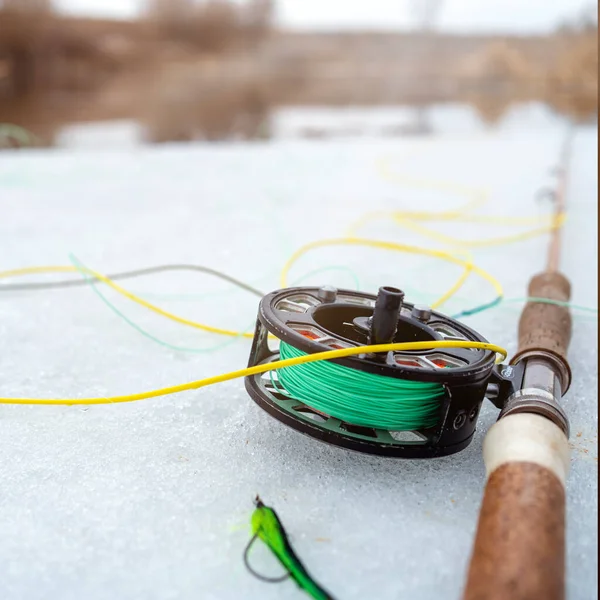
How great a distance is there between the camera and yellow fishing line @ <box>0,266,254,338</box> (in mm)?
1193

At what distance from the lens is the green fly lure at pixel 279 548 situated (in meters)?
0.59

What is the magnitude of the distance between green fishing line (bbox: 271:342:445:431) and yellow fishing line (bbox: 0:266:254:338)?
0.41 m

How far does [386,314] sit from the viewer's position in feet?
2.31

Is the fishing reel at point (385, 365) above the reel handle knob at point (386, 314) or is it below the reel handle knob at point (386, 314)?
below

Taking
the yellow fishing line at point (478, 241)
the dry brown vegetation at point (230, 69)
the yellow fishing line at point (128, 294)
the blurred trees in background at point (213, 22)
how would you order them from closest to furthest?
the yellow fishing line at point (128, 294)
the yellow fishing line at point (478, 241)
the dry brown vegetation at point (230, 69)
the blurred trees in background at point (213, 22)

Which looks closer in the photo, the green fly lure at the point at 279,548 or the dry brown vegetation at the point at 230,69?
the green fly lure at the point at 279,548

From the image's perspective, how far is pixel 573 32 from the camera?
9.69 metres

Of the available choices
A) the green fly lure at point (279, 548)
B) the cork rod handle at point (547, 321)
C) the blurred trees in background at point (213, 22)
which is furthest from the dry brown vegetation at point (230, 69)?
the green fly lure at point (279, 548)

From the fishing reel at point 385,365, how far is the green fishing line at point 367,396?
0.01 metres

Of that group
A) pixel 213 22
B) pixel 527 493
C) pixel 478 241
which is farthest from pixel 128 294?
pixel 213 22

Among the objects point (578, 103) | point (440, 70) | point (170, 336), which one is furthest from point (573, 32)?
point (170, 336)

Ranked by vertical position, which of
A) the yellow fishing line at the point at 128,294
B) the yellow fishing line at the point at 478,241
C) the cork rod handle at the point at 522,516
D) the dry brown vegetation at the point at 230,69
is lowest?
the yellow fishing line at the point at 478,241

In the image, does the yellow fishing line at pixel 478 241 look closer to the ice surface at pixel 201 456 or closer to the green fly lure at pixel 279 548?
the ice surface at pixel 201 456

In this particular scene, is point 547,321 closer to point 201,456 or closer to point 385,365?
point 385,365
